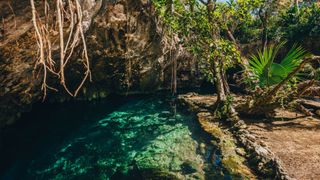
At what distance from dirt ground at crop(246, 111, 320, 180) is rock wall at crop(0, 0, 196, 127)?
4390 millimetres

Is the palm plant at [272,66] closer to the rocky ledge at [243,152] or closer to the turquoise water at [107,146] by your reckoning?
the rocky ledge at [243,152]

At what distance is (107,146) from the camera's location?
760 cm

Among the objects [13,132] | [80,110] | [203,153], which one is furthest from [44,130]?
[203,153]

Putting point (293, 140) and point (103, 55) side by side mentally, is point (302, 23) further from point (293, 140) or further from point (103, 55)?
point (103, 55)

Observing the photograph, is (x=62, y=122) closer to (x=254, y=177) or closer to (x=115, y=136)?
(x=115, y=136)

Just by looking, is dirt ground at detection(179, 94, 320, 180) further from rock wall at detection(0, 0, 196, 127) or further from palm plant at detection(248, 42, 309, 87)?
rock wall at detection(0, 0, 196, 127)

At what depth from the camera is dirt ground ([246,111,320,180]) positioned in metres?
5.16

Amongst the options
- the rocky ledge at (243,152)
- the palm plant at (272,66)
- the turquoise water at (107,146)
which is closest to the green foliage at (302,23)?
the palm plant at (272,66)

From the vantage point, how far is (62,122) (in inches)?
Result: 407

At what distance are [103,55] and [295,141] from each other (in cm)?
838

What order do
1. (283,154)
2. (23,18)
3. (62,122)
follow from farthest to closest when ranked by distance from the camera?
(62,122) < (283,154) < (23,18)

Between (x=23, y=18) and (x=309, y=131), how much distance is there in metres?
7.59

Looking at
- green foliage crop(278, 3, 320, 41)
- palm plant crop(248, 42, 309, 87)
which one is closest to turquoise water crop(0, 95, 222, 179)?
palm plant crop(248, 42, 309, 87)

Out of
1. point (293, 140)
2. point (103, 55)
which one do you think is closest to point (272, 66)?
point (293, 140)
